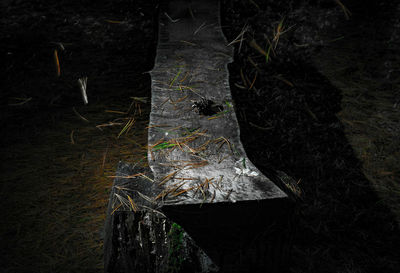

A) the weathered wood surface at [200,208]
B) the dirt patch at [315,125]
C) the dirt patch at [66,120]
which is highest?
the weathered wood surface at [200,208]

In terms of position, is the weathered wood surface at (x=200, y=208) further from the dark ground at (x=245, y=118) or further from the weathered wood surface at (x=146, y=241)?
the dark ground at (x=245, y=118)

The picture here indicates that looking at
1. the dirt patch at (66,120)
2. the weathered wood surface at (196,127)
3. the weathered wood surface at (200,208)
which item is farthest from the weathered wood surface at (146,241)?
the dirt patch at (66,120)

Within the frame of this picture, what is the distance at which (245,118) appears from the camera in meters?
2.86

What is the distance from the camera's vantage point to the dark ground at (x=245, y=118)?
1915mm

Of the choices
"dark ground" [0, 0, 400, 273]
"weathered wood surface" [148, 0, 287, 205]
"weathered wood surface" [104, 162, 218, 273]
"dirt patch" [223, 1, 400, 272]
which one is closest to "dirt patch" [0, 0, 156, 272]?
"dark ground" [0, 0, 400, 273]

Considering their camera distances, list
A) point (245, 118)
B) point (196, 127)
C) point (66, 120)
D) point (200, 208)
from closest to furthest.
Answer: point (200, 208)
point (196, 127)
point (66, 120)
point (245, 118)

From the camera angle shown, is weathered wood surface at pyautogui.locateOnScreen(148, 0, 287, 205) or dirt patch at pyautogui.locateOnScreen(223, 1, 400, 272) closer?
weathered wood surface at pyautogui.locateOnScreen(148, 0, 287, 205)

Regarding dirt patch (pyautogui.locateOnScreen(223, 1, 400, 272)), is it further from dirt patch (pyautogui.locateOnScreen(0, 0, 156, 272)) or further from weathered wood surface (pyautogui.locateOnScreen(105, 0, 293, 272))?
dirt patch (pyautogui.locateOnScreen(0, 0, 156, 272))

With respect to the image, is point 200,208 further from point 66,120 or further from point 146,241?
point 66,120

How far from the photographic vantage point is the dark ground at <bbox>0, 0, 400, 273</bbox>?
6.28ft

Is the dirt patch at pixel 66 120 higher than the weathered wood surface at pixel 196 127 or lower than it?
lower

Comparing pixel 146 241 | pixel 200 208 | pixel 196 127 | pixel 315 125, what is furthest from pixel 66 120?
pixel 315 125

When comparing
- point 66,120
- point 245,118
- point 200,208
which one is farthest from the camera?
point 245,118

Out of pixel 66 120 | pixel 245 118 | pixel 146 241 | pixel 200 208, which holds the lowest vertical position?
pixel 66 120
